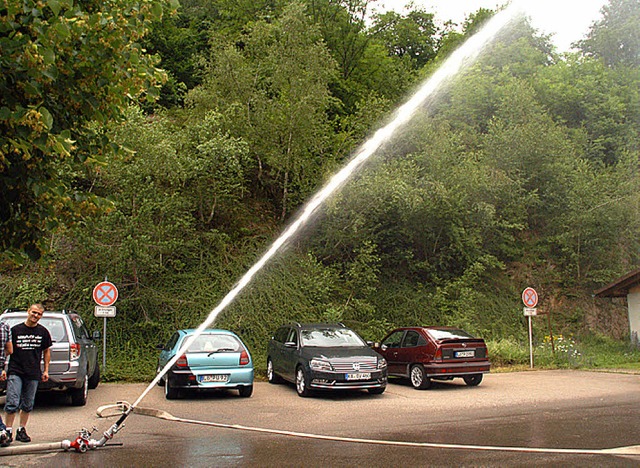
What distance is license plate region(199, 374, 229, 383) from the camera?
43.0ft

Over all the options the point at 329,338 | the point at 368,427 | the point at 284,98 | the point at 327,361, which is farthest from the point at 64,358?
the point at 284,98

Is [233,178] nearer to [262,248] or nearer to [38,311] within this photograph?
[262,248]

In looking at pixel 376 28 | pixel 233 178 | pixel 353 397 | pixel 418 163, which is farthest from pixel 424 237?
pixel 376 28

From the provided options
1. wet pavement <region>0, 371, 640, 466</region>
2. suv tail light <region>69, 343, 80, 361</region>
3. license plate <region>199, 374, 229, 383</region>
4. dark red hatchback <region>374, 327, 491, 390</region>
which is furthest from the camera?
dark red hatchback <region>374, 327, 491, 390</region>

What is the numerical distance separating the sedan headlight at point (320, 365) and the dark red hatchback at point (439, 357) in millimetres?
2881

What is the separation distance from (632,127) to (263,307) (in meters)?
28.2

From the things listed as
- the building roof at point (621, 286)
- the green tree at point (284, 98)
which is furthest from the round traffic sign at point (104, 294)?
the building roof at point (621, 286)

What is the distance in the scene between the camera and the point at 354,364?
44.9 ft

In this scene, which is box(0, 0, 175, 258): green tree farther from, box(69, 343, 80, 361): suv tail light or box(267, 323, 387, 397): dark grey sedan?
box(267, 323, 387, 397): dark grey sedan

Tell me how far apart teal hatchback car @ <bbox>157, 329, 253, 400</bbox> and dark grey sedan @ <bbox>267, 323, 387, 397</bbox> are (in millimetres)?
1297

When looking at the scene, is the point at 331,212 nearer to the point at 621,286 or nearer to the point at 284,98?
the point at 284,98

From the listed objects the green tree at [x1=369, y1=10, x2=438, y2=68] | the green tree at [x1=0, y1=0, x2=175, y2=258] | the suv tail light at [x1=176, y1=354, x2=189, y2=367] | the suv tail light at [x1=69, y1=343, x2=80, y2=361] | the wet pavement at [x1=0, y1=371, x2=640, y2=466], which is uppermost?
the green tree at [x1=369, y1=10, x2=438, y2=68]

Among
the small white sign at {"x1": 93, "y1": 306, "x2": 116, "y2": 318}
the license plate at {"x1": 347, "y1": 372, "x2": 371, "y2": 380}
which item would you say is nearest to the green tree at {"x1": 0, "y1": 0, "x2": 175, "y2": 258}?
the license plate at {"x1": 347, "y1": 372, "x2": 371, "y2": 380}

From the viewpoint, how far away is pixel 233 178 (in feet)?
76.0
